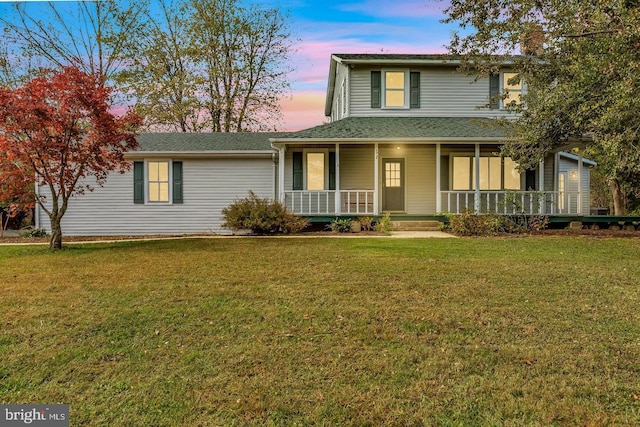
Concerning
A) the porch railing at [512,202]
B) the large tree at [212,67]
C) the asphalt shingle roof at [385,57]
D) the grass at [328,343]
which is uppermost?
the large tree at [212,67]

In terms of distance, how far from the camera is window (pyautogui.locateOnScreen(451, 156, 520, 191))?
14.5 metres

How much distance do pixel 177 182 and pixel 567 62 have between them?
12.5 m

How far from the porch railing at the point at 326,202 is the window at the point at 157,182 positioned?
4308mm

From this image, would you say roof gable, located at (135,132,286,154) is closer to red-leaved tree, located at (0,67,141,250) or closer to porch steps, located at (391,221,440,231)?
red-leaved tree, located at (0,67,141,250)

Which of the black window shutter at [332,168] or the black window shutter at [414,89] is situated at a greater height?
the black window shutter at [414,89]

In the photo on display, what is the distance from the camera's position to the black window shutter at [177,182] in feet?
48.5

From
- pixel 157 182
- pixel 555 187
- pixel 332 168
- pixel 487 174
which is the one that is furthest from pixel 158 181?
pixel 555 187

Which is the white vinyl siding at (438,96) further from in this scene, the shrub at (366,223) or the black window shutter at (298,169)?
the shrub at (366,223)

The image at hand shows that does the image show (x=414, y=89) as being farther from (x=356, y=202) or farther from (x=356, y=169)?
(x=356, y=202)

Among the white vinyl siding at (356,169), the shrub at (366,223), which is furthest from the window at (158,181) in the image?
the shrub at (366,223)

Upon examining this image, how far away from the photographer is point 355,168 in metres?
14.7

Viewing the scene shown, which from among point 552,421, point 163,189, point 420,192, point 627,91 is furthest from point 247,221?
point 552,421

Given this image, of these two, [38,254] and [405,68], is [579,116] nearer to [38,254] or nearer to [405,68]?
[405,68]

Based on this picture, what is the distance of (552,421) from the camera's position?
8.45 feet
